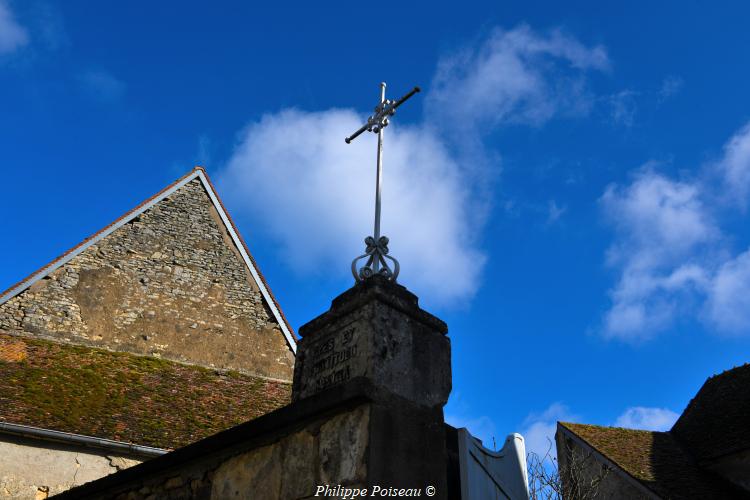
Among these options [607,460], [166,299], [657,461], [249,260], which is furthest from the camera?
[657,461]

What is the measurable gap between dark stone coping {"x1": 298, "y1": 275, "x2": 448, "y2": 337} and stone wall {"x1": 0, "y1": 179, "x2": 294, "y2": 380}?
855 centimetres

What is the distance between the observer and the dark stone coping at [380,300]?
3.55m

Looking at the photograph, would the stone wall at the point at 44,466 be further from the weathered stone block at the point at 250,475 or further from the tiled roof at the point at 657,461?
the tiled roof at the point at 657,461

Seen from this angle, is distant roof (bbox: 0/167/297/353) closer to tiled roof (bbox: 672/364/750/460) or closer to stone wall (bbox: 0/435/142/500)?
stone wall (bbox: 0/435/142/500)

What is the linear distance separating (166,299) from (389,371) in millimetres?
9538

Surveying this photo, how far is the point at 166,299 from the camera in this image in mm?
12086

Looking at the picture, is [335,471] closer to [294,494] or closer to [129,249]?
[294,494]

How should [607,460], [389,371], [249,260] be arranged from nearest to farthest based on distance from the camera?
[389,371] < [249,260] < [607,460]

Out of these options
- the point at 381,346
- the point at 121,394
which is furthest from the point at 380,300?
the point at 121,394

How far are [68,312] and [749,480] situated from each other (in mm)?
14407

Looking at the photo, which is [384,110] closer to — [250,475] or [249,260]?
[250,475]

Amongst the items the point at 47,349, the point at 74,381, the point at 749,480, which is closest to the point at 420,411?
the point at 74,381

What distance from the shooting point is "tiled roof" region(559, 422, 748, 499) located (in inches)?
581

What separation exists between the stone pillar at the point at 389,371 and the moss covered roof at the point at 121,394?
558 cm
